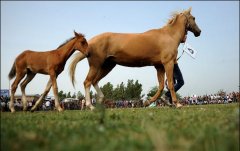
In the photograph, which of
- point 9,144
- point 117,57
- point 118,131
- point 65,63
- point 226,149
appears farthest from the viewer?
point 65,63

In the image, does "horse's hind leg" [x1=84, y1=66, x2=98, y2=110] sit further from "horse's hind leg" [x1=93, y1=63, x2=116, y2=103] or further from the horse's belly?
the horse's belly

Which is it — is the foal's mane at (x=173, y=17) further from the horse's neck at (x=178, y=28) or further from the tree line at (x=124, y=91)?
the tree line at (x=124, y=91)

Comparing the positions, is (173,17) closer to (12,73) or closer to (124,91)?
(12,73)

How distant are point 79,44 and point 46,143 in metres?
→ 8.83

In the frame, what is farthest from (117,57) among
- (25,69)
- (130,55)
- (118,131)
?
(118,131)

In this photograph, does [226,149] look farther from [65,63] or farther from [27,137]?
[65,63]

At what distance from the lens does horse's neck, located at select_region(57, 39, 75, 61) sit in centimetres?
1135

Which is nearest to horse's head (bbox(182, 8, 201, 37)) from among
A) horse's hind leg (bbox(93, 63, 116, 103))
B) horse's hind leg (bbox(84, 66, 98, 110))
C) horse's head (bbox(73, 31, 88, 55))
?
horse's hind leg (bbox(93, 63, 116, 103))

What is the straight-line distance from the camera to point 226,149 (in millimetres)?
2209

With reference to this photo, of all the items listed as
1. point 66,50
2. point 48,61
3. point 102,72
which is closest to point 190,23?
point 102,72

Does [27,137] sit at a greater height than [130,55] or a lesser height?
lesser

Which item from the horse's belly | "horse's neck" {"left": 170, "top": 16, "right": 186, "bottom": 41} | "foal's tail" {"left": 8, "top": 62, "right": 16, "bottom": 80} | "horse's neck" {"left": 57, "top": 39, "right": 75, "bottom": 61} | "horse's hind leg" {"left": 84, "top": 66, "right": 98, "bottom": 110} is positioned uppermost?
"horse's neck" {"left": 170, "top": 16, "right": 186, "bottom": 41}

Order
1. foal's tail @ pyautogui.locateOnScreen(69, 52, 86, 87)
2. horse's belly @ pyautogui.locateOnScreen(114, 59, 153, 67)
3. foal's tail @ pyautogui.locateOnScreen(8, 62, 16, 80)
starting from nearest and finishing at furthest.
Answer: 1. horse's belly @ pyautogui.locateOnScreen(114, 59, 153, 67)
2. foal's tail @ pyautogui.locateOnScreen(69, 52, 86, 87)
3. foal's tail @ pyautogui.locateOnScreen(8, 62, 16, 80)

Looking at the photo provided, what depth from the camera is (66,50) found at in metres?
11.4
